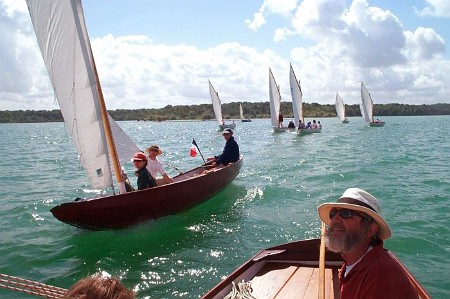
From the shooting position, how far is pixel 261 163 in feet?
75.9

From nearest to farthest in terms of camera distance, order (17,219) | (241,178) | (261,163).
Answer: (17,219) < (241,178) < (261,163)

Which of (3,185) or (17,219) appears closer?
(17,219)

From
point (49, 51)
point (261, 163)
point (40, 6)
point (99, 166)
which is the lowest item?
point (261, 163)

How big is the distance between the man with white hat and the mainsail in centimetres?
704

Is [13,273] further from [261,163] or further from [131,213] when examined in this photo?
[261,163]

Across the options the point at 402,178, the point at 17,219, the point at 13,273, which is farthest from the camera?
the point at 402,178

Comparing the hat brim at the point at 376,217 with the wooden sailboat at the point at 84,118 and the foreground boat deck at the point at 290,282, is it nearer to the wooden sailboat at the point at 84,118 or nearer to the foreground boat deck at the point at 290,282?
the foreground boat deck at the point at 290,282

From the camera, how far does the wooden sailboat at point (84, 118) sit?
8430mm

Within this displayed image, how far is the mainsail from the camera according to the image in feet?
27.7

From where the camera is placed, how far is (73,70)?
8758 mm

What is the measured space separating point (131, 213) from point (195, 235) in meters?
1.73

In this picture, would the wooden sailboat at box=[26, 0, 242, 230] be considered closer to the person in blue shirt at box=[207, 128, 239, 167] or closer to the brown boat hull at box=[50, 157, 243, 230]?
the brown boat hull at box=[50, 157, 243, 230]

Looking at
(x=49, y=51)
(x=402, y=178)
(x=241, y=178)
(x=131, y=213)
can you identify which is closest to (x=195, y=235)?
(x=131, y=213)

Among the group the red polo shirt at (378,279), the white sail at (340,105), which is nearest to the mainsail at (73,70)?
the red polo shirt at (378,279)
